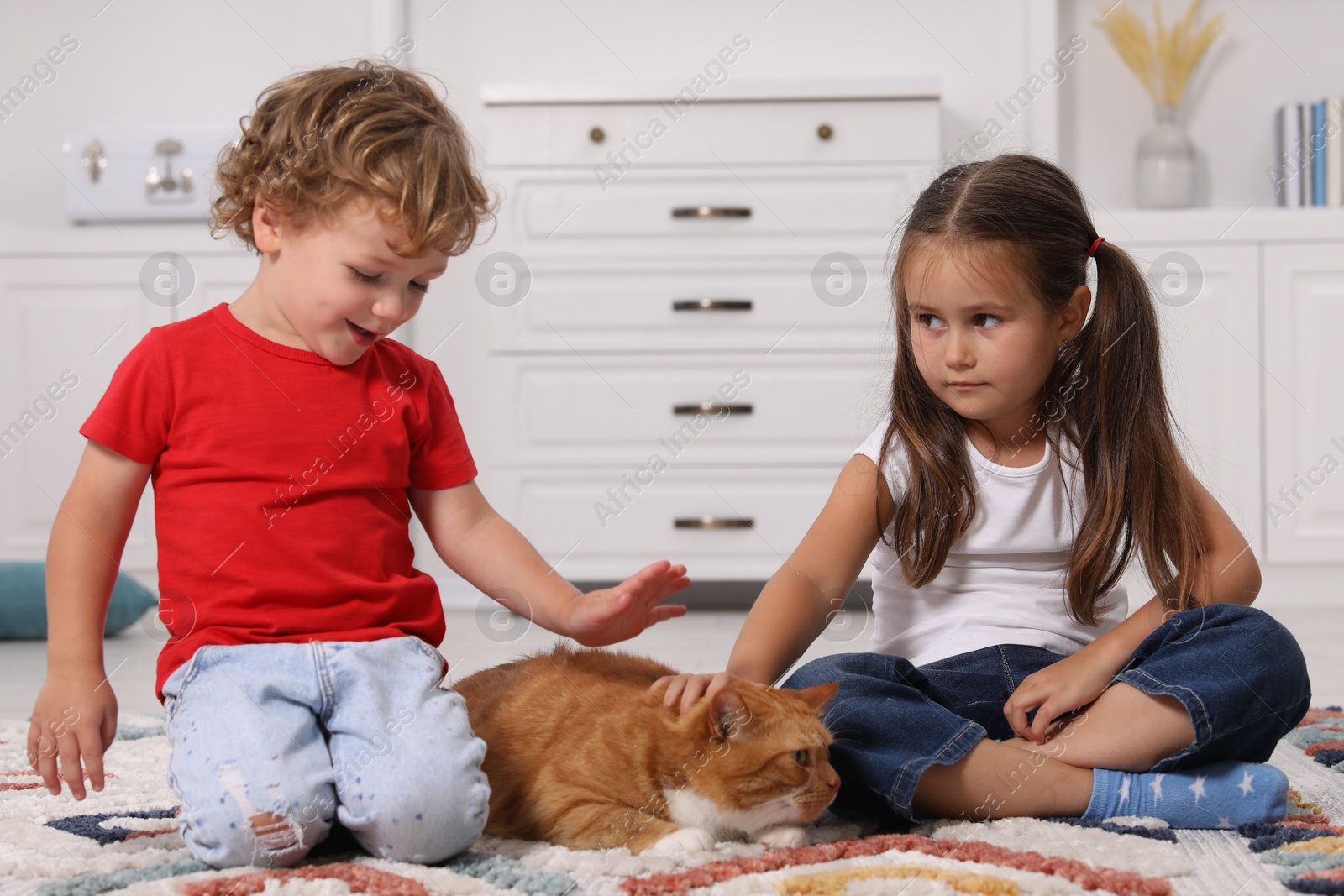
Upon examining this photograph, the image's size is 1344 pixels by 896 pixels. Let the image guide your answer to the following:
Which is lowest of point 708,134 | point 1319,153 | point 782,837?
point 782,837

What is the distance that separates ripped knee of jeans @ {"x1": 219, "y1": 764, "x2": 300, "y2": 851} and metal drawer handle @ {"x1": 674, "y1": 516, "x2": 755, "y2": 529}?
6.19 feet

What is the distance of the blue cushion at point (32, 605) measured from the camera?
2.28 metres

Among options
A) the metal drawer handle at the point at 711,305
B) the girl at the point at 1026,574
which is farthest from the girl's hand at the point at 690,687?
the metal drawer handle at the point at 711,305

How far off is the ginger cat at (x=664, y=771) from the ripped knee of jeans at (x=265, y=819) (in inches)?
6.6

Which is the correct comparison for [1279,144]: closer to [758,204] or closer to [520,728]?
[758,204]

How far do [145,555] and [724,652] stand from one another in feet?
4.89

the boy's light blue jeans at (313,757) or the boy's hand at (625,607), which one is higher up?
the boy's hand at (625,607)

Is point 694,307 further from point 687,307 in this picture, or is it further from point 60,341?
point 60,341

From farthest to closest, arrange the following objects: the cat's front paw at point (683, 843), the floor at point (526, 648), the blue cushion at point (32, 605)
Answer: the blue cushion at point (32, 605), the floor at point (526, 648), the cat's front paw at point (683, 843)

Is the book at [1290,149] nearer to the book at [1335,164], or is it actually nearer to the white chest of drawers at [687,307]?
the book at [1335,164]

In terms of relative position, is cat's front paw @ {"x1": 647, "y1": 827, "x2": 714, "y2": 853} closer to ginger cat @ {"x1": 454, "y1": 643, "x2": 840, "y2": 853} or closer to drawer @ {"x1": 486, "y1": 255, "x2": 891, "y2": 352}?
ginger cat @ {"x1": 454, "y1": 643, "x2": 840, "y2": 853}

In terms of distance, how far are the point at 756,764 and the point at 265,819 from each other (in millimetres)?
370

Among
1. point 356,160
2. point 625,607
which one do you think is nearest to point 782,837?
point 625,607

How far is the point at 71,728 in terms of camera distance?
871 millimetres
